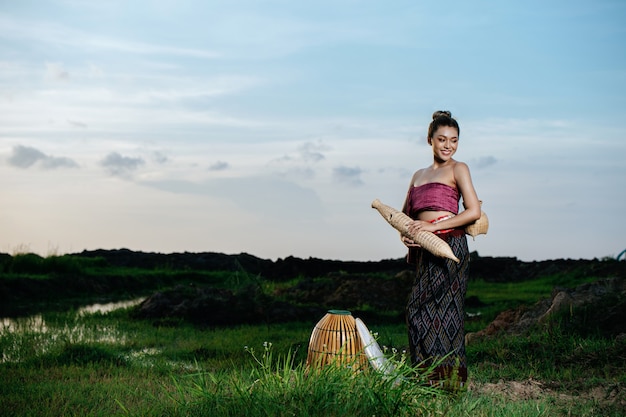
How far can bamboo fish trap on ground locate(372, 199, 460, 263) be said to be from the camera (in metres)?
5.45

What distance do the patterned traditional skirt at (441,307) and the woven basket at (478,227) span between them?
6 cm

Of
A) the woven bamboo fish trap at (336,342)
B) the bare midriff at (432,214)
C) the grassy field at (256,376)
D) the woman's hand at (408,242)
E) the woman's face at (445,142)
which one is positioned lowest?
the grassy field at (256,376)

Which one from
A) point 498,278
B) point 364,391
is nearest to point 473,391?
point 364,391

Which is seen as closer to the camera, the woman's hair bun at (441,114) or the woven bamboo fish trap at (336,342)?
the woven bamboo fish trap at (336,342)

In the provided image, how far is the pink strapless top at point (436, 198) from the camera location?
18.9 ft

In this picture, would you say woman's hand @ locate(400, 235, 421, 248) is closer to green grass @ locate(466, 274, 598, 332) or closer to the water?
the water

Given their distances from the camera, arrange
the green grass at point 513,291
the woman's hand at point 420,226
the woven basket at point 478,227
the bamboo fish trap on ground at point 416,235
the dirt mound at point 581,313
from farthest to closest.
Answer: the green grass at point 513,291 → the dirt mound at point 581,313 → the woven basket at point 478,227 → the woman's hand at point 420,226 → the bamboo fish trap on ground at point 416,235

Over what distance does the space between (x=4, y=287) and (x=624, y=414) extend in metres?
12.1

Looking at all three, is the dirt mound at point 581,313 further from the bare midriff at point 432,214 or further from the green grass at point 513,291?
the bare midriff at point 432,214

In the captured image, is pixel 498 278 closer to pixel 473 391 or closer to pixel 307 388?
pixel 473 391

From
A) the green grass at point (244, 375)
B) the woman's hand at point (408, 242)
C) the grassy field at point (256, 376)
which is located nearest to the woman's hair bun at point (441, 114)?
the woman's hand at point (408, 242)

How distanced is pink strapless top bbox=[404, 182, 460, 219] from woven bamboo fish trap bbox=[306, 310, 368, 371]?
1102mm

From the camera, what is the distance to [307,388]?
4637 millimetres

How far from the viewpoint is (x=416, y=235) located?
557 centimetres
